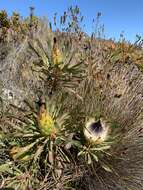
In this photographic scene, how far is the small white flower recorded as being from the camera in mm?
3537

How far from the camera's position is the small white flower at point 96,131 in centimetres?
354

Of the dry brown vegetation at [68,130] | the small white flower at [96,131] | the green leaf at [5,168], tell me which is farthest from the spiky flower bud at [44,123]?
the green leaf at [5,168]

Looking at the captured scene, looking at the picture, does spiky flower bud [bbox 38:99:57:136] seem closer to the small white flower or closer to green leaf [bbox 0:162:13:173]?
the small white flower

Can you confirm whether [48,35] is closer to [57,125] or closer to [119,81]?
[119,81]

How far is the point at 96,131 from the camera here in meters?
3.54

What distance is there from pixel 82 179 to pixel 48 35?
1648 millimetres

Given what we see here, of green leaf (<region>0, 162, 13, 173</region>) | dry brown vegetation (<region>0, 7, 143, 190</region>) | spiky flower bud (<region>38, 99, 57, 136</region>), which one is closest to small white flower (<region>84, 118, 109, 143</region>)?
dry brown vegetation (<region>0, 7, 143, 190</region>)

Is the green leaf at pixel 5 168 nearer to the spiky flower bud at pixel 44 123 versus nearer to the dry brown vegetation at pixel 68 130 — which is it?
the dry brown vegetation at pixel 68 130

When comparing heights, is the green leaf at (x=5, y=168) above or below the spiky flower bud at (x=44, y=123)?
below

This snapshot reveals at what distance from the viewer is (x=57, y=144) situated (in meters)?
3.51

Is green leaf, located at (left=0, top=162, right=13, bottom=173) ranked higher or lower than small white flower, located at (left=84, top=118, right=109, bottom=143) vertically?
lower

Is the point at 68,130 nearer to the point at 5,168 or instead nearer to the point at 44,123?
the point at 44,123

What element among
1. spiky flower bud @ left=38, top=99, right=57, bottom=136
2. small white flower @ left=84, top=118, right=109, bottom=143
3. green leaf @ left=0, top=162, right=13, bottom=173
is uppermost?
spiky flower bud @ left=38, top=99, right=57, bottom=136

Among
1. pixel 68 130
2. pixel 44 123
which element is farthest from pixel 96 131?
pixel 44 123
